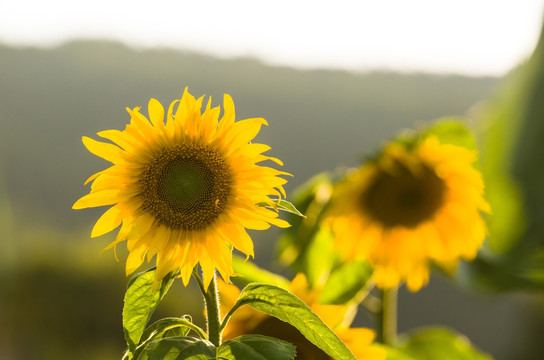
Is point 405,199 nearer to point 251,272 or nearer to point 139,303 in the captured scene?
point 251,272

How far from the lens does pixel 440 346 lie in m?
0.65

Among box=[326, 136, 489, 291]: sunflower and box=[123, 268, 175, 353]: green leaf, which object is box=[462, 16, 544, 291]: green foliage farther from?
box=[326, 136, 489, 291]: sunflower

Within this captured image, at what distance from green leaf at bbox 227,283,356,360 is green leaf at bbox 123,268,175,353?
5cm

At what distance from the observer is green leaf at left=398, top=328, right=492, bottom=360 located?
0.64 metres

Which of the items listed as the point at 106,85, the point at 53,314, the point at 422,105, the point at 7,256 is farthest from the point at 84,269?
the point at 422,105

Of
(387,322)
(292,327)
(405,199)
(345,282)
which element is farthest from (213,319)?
(405,199)

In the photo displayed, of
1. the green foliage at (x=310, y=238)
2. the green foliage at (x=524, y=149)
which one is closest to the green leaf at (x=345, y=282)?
the green foliage at (x=310, y=238)

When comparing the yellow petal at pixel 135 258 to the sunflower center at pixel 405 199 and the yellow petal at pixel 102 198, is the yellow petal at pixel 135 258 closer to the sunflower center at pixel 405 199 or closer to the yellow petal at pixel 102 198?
the yellow petal at pixel 102 198

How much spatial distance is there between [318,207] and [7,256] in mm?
6373

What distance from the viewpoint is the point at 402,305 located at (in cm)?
1084

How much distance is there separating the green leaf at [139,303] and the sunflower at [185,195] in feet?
0.04

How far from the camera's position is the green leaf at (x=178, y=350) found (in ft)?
0.93

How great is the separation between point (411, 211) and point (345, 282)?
Answer: 38cm

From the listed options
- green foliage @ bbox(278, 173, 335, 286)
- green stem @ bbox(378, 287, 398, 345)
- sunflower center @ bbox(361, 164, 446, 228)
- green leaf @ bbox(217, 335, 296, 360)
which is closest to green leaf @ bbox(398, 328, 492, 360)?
green stem @ bbox(378, 287, 398, 345)
